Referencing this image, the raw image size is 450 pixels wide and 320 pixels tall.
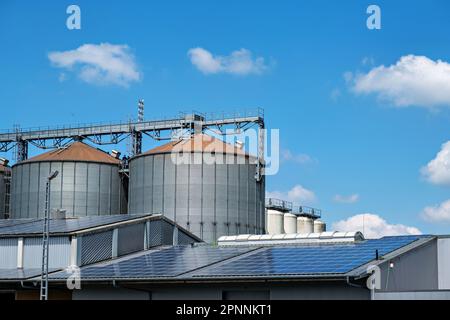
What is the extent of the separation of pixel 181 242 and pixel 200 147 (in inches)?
715

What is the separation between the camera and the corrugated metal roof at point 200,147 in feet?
222

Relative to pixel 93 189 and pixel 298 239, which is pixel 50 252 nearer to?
pixel 298 239

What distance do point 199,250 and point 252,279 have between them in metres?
10.4

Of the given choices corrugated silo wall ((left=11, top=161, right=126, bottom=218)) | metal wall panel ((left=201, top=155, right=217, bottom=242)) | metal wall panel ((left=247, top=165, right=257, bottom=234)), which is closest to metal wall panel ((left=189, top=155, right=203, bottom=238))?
metal wall panel ((left=201, top=155, right=217, bottom=242))

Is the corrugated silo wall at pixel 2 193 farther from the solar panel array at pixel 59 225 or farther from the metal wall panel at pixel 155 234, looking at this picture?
the metal wall panel at pixel 155 234

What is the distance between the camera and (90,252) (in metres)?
42.5

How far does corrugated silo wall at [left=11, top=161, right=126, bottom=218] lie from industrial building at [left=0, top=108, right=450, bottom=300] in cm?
10

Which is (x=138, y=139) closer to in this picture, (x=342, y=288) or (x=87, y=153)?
(x=87, y=153)

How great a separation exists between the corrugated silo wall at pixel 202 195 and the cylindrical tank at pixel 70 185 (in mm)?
6558

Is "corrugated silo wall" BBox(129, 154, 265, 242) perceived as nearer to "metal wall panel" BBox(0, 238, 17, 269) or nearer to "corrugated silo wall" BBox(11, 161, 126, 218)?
"corrugated silo wall" BBox(11, 161, 126, 218)

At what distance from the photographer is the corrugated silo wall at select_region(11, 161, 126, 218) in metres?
73.5
